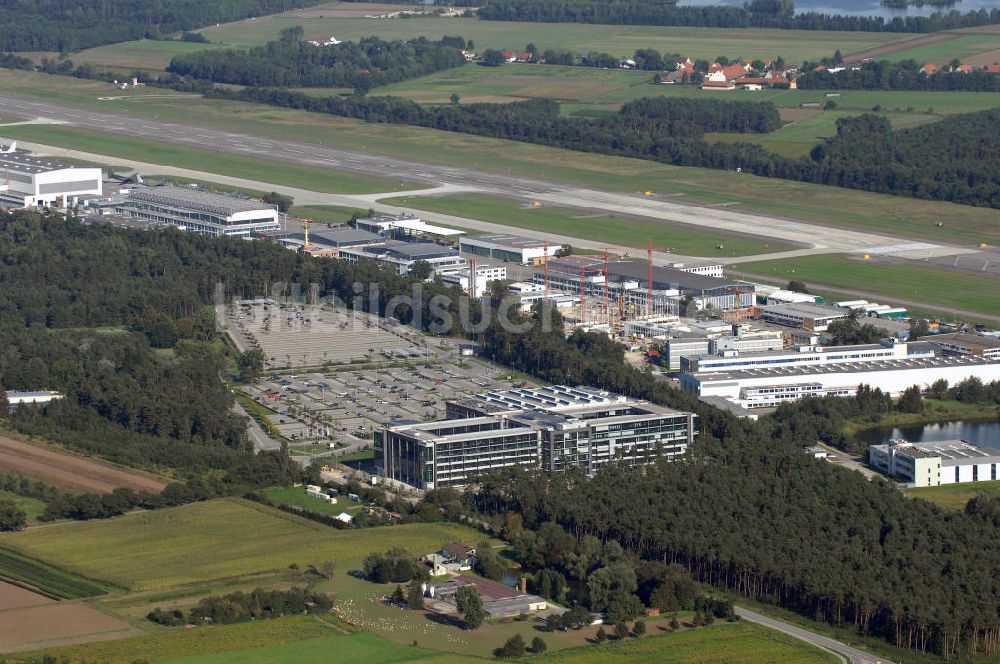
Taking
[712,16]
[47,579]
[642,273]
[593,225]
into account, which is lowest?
[47,579]

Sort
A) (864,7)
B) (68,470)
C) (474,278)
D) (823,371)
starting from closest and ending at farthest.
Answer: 1. (68,470)
2. (823,371)
3. (474,278)
4. (864,7)

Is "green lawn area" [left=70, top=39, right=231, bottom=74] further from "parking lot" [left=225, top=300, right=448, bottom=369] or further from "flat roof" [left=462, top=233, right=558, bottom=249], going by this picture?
"parking lot" [left=225, top=300, right=448, bottom=369]

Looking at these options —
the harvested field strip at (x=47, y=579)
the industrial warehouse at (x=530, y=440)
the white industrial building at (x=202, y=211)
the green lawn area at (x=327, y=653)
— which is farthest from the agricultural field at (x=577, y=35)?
the green lawn area at (x=327, y=653)

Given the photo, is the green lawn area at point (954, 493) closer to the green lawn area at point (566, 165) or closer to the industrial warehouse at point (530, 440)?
the industrial warehouse at point (530, 440)

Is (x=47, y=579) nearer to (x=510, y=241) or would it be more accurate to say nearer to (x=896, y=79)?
(x=510, y=241)

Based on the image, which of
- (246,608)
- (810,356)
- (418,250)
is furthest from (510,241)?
(246,608)

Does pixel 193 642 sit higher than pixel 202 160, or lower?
lower
